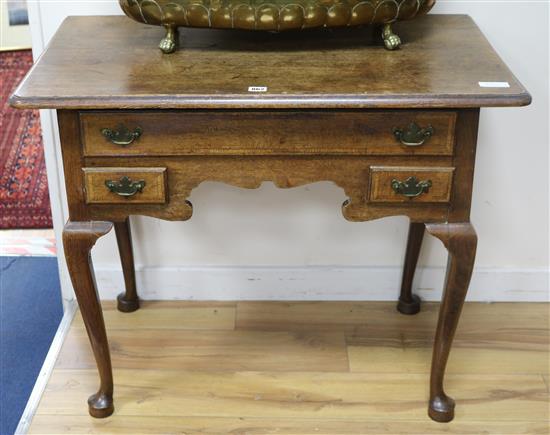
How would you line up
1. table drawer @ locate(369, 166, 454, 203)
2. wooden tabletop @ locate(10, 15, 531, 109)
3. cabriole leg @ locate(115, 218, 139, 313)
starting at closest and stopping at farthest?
wooden tabletop @ locate(10, 15, 531, 109), table drawer @ locate(369, 166, 454, 203), cabriole leg @ locate(115, 218, 139, 313)

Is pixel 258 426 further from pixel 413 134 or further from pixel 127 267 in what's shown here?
pixel 413 134

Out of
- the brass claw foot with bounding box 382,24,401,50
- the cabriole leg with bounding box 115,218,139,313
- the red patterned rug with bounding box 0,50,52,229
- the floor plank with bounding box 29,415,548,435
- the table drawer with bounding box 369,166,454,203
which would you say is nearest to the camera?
the table drawer with bounding box 369,166,454,203

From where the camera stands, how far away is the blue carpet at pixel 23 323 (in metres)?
1.90

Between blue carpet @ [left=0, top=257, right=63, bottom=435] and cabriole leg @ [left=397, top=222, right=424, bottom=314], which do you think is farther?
cabriole leg @ [left=397, top=222, right=424, bottom=314]

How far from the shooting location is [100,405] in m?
1.80

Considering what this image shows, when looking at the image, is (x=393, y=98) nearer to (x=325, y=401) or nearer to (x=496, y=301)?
(x=325, y=401)

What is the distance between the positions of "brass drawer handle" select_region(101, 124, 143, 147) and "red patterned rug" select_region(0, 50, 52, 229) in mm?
1254

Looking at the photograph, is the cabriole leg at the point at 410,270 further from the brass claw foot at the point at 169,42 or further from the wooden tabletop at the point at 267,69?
the brass claw foot at the point at 169,42

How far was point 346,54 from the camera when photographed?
1621mm

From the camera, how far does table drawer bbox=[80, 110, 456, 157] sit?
4.86ft

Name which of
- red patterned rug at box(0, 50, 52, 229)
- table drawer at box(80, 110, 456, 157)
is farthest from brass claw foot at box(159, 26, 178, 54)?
red patterned rug at box(0, 50, 52, 229)

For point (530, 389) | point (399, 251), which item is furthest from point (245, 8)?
point (530, 389)

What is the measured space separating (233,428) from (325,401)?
22 cm

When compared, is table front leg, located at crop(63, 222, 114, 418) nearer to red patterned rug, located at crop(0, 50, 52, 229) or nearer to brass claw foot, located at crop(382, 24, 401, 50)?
brass claw foot, located at crop(382, 24, 401, 50)
